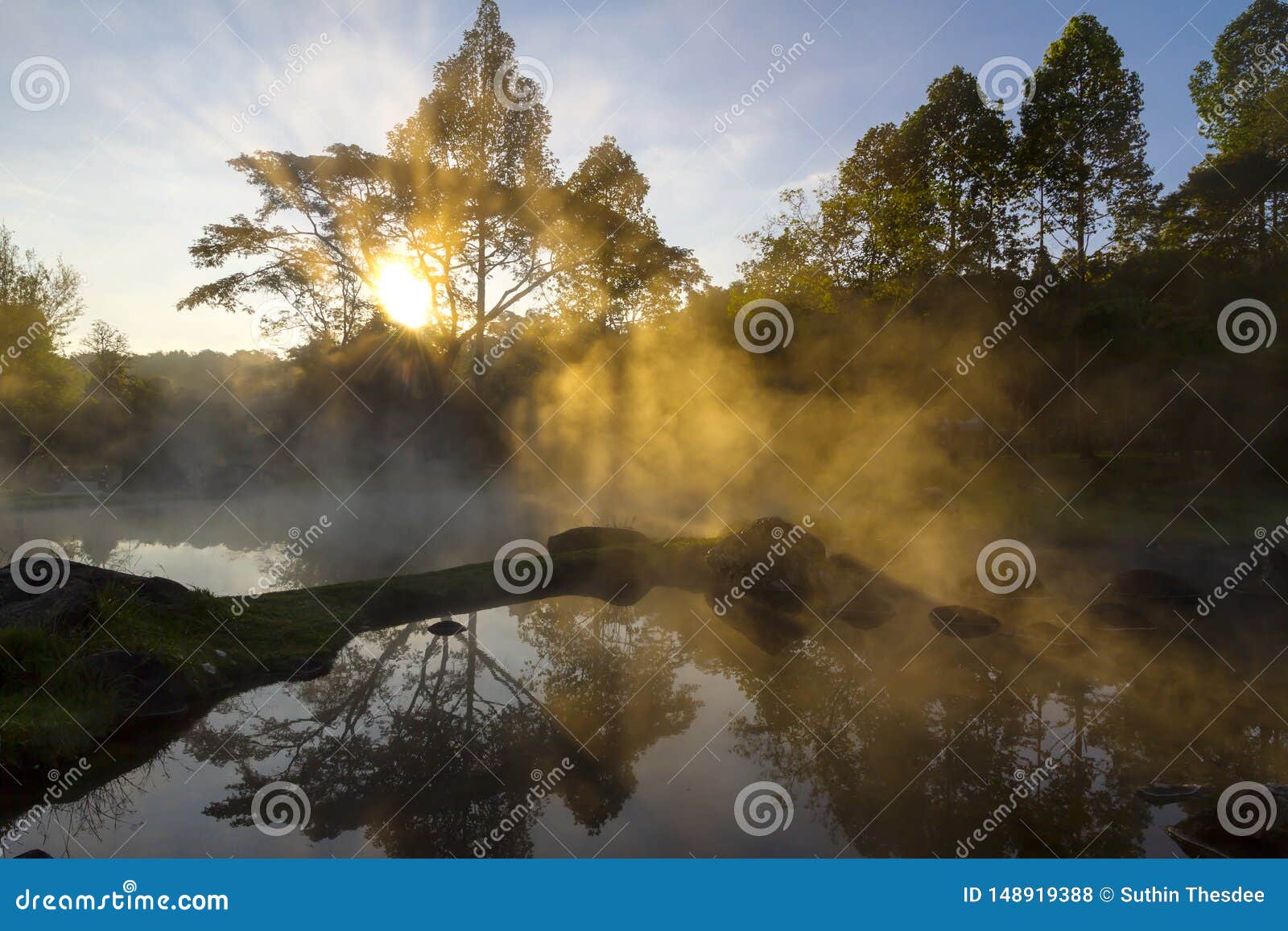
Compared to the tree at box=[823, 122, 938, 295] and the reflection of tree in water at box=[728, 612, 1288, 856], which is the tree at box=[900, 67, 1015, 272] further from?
the reflection of tree in water at box=[728, 612, 1288, 856]

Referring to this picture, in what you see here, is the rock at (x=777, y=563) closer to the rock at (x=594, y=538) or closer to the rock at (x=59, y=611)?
the rock at (x=594, y=538)

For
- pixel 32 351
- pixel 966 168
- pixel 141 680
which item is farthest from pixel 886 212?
pixel 32 351

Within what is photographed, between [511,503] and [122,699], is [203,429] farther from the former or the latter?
[122,699]

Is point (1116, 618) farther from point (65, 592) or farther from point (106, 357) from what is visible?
point (106, 357)

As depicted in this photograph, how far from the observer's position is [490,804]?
6168 millimetres

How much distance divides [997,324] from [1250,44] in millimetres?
19138

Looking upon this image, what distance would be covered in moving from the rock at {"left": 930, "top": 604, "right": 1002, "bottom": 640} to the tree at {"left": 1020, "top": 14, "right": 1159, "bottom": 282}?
53.2ft

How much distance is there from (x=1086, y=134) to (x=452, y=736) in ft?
84.1

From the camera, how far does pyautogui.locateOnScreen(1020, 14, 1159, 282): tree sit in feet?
72.6

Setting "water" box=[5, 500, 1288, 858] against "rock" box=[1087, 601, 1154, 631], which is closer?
"water" box=[5, 500, 1288, 858]

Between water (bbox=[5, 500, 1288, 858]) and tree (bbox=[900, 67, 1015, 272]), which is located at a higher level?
tree (bbox=[900, 67, 1015, 272])

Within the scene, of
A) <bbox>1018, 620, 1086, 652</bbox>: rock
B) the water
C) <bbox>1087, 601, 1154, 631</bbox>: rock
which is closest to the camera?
the water

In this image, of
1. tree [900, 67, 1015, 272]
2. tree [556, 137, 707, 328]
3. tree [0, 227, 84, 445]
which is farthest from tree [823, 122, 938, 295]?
tree [0, 227, 84, 445]

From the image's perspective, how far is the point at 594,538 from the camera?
55.1 ft
